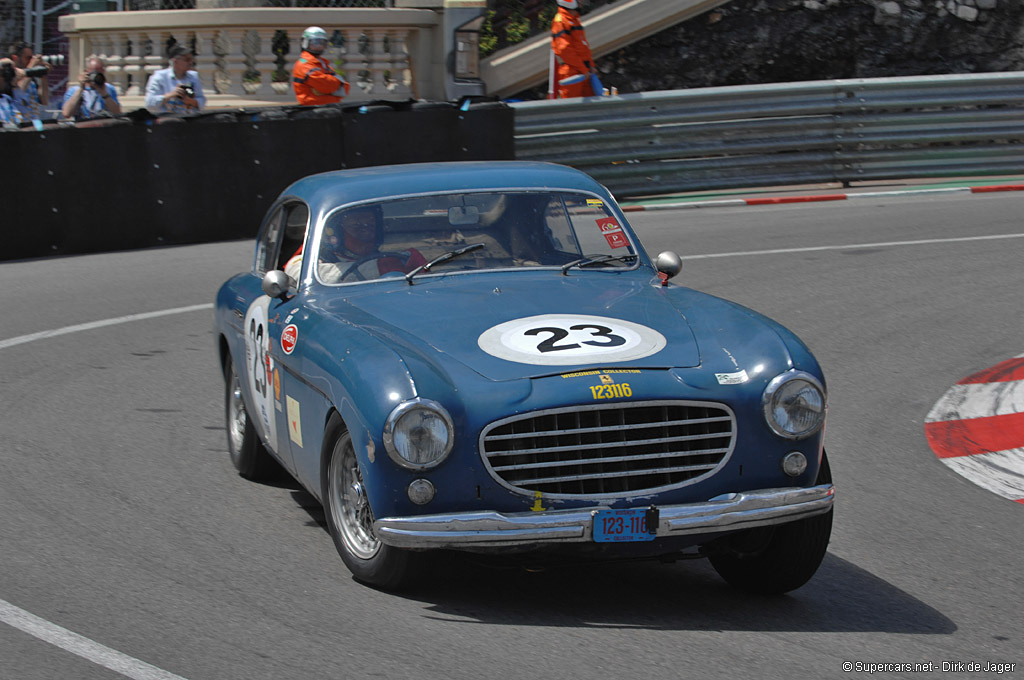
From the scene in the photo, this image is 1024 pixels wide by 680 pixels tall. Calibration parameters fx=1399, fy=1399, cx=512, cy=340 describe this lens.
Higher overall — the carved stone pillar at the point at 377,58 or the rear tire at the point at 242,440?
the carved stone pillar at the point at 377,58

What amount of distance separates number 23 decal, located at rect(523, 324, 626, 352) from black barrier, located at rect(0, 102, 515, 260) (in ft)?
30.8

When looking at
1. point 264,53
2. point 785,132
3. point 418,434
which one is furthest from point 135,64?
point 418,434

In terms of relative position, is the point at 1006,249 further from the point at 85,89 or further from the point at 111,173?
the point at 85,89

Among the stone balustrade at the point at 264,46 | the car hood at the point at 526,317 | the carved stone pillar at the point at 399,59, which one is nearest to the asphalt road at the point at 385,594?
the car hood at the point at 526,317

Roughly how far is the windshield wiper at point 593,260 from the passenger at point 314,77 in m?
9.79

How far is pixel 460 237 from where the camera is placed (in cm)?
612

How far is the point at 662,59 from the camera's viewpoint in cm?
2238

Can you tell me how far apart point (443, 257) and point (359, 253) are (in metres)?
0.37

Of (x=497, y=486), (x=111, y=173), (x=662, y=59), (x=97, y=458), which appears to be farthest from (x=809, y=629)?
(x=662, y=59)

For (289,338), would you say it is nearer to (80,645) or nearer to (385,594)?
(385,594)

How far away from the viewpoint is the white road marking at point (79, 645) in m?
4.11

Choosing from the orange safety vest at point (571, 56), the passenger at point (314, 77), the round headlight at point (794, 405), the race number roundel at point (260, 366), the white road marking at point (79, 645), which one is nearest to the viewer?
the white road marking at point (79, 645)

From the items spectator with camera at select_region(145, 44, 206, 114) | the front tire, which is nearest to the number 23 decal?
the front tire

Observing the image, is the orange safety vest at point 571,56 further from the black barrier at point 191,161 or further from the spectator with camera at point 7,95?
the spectator with camera at point 7,95
